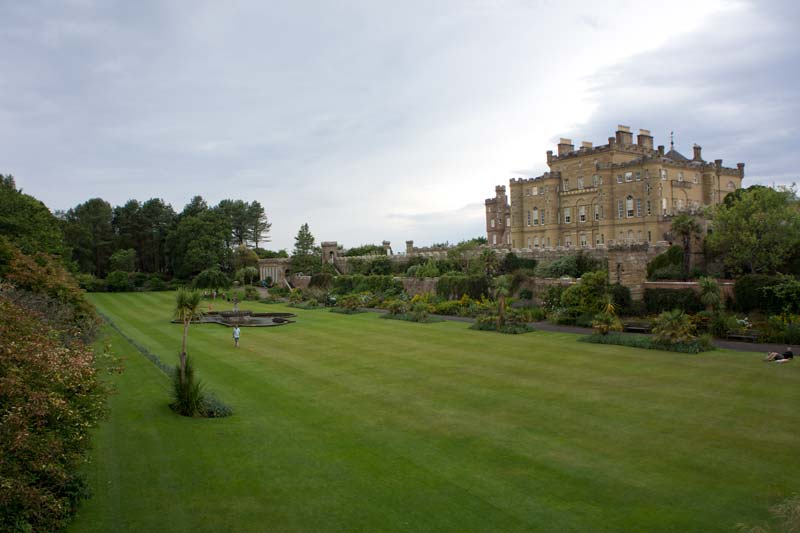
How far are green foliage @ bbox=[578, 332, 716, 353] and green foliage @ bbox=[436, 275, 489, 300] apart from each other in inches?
600

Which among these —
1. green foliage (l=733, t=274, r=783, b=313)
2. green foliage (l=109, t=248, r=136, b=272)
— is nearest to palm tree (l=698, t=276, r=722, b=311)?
green foliage (l=733, t=274, r=783, b=313)

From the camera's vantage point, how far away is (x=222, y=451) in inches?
480

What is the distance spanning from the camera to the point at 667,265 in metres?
35.4

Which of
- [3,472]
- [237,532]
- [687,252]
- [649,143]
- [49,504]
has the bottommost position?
[237,532]

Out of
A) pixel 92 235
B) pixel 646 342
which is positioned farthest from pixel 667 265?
pixel 92 235

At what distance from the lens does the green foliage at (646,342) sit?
71.5ft

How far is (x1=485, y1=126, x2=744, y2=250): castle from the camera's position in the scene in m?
53.8

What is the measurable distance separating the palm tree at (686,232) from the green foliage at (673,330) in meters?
11.8

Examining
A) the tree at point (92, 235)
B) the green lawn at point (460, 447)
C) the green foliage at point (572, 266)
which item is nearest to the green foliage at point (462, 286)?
the green foliage at point (572, 266)

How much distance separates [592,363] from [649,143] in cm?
4864

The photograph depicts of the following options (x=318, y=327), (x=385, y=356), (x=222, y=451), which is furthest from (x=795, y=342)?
(x=318, y=327)

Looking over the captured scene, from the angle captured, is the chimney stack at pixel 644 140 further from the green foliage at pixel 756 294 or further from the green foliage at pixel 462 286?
the green foliage at pixel 756 294

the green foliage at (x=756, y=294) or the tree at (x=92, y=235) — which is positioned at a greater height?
the tree at (x=92, y=235)

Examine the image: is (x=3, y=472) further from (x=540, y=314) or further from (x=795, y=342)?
(x=540, y=314)
